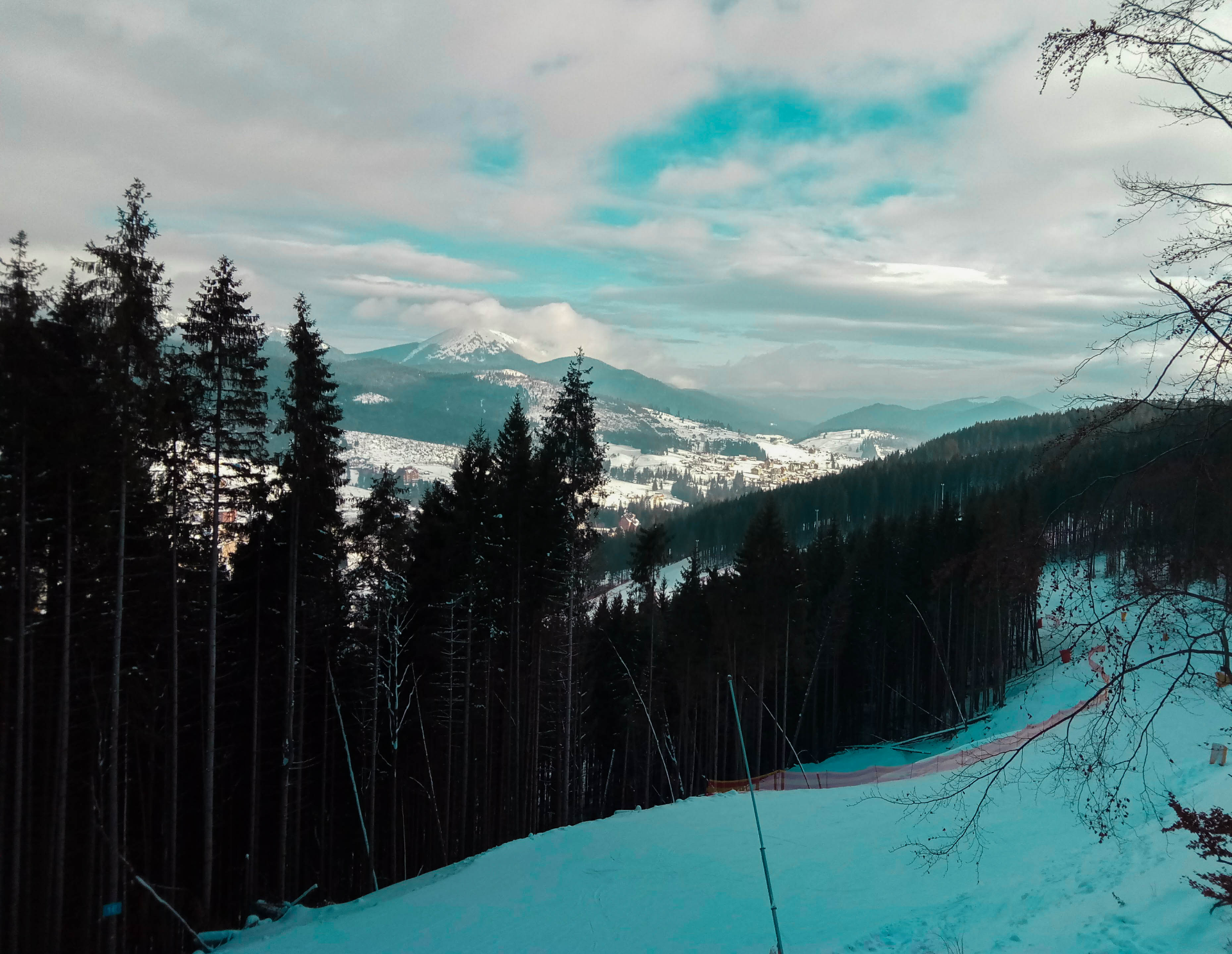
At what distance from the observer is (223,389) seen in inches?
560

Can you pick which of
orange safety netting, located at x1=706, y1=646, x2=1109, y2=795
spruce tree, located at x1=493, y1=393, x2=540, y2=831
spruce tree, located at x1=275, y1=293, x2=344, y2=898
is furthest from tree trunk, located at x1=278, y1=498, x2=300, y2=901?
orange safety netting, located at x1=706, y1=646, x2=1109, y2=795

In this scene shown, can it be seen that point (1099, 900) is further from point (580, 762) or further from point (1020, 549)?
point (580, 762)

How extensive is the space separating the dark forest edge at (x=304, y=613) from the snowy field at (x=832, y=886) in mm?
3560

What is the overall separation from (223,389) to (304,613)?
7055mm

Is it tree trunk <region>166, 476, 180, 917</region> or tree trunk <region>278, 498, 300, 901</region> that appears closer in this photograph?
tree trunk <region>166, 476, 180, 917</region>

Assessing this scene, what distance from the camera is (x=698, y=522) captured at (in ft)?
455

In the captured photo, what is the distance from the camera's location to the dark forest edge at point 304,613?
11.7 meters

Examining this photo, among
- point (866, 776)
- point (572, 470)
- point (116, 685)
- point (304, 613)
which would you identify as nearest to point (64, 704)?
point (116, 685)

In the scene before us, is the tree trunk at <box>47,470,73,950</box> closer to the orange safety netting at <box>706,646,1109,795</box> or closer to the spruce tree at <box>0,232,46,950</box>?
the spruce tree at <box>0,232,46,950</box>

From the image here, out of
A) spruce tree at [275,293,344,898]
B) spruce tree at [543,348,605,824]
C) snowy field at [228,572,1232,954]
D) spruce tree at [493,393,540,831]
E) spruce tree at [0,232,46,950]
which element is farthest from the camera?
spruce tree at [493,393,540,831]

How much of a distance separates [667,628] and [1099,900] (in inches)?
1064

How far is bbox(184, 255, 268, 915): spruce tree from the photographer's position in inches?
552

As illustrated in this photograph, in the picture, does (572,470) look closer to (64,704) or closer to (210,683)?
(210,683)

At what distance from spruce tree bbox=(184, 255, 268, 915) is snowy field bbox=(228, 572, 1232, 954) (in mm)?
5429
